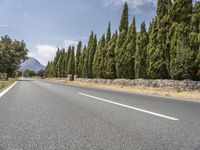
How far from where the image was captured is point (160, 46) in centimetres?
2547

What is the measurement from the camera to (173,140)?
441 centimetres

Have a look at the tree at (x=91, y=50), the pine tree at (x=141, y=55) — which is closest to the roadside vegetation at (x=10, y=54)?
the tree at (x=91, y=50)

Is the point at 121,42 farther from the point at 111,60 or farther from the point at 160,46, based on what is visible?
the point at 160,46

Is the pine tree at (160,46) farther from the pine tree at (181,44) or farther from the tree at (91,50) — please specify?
the tree at (91,50)

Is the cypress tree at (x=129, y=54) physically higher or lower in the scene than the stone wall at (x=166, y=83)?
higher

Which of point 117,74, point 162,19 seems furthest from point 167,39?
point 117,74

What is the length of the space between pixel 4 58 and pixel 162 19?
53.9 meters

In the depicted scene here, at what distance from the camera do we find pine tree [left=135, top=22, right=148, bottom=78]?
29.6 meters

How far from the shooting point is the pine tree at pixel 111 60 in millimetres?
38719

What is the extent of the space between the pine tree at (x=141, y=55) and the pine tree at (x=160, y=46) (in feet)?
9.64

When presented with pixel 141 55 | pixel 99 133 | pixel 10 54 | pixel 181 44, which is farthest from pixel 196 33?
pixel 10 54

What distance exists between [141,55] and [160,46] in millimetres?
4882

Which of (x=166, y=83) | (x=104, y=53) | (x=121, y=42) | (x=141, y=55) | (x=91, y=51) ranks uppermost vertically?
(x=91, y=51)

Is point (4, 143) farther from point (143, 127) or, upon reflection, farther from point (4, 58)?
point (4, 58)
